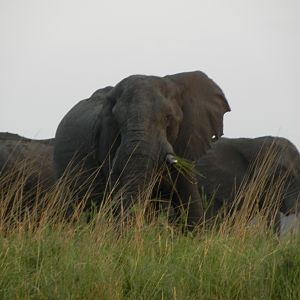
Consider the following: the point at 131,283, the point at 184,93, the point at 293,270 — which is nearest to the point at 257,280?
the point at 293,270

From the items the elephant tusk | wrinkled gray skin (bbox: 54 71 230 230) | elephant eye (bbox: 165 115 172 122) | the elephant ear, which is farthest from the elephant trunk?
the elephant ear

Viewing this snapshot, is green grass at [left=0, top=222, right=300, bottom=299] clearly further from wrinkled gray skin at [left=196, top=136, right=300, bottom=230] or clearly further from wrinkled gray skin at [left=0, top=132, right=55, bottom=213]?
wrinkled gray skin at [left=196, top=136, right=300, bottom=230]

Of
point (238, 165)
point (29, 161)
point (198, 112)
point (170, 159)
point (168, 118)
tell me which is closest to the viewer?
point (170, 159)

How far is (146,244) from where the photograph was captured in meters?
7.21

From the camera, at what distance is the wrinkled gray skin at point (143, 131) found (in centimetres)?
962

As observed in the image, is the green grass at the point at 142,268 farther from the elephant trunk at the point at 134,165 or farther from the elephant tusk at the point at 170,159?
the elephant tusk at the point at 170,159

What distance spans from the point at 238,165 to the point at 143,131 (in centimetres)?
629

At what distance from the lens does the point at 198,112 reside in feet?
36.3

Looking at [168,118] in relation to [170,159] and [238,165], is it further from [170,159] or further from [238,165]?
[238,165]

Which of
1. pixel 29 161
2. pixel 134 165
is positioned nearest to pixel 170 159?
pixel 134 165

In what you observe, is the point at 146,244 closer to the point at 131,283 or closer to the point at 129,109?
the point at 131,283

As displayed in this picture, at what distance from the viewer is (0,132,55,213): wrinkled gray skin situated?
1308cm

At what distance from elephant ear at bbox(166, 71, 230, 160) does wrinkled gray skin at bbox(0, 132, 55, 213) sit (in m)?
2.31

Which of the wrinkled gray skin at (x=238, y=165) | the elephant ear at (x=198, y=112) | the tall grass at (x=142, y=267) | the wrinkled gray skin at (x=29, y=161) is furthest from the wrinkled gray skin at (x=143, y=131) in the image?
the wrinkled gray skin at (x=238, y=165)
